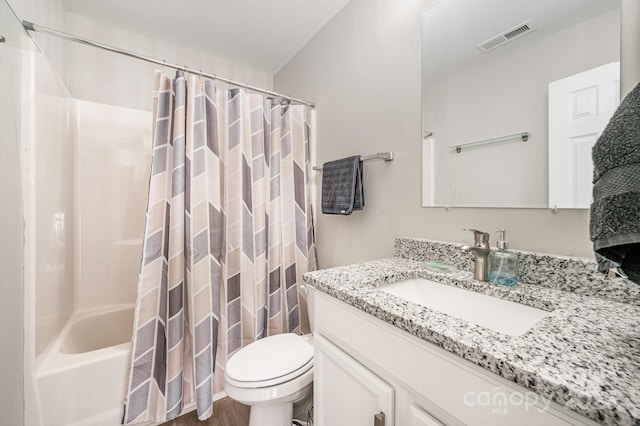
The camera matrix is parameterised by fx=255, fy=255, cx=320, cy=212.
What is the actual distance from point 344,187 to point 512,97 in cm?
80

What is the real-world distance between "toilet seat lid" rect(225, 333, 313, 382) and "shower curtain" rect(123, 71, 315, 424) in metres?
0.29

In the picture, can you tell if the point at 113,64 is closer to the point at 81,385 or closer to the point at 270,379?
the point at 81,385

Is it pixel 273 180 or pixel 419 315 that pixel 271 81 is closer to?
pixel 273 180

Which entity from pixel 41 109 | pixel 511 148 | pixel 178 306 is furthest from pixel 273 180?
pixel 511 148

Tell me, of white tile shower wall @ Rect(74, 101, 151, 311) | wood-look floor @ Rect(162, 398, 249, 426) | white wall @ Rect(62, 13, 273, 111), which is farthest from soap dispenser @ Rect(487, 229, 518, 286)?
white wall @ Rect(62, 13, 273, 111)

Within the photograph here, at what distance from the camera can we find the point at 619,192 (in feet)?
1.42

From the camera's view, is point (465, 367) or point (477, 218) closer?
point (465, 367)

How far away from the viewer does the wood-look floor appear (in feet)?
4.43

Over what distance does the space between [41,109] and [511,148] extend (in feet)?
6.33

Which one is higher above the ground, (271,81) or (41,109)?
(271,81)

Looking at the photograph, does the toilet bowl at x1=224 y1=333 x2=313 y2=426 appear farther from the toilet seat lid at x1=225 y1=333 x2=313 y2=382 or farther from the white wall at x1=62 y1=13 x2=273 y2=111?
the white wall at x1=62 y1=13 x2=273 y2=111

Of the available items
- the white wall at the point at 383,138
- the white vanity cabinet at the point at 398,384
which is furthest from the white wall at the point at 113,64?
the white vanity cabinet at the point at 398,384

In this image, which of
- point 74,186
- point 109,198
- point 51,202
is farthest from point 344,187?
point 74,186

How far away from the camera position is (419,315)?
0.60 metres
